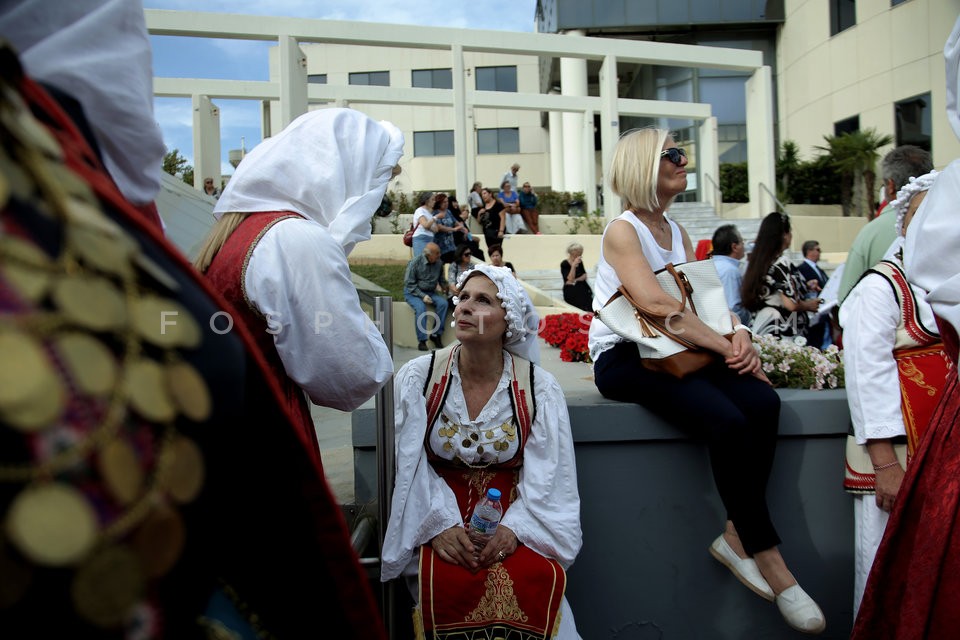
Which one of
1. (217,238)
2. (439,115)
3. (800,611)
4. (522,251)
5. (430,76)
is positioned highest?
(430,76)

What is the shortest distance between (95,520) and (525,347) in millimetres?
2696

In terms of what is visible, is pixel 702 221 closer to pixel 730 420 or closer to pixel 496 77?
pixel 496 77

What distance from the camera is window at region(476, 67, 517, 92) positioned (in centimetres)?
3397

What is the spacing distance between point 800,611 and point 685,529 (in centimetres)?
65

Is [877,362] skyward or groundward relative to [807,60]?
groundward

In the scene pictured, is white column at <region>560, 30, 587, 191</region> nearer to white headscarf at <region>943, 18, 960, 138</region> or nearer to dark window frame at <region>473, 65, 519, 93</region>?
dark window frame at <region>473, 65, 519, 93</region>

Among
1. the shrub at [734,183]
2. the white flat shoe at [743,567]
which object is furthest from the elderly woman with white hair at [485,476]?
the shrub at [734,183]

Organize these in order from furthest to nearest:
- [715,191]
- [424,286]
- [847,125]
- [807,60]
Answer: [807,60] → [847,125] → [715,191] → [424,286]

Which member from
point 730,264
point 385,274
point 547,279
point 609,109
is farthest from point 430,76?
point 730,264

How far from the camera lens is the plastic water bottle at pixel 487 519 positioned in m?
2.79

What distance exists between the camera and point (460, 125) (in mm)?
16984

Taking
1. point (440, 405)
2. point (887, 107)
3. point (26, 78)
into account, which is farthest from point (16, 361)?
point (887, 107)

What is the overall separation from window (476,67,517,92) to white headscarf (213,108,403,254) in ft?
108

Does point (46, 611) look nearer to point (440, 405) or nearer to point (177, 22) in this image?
point (440, 405)
